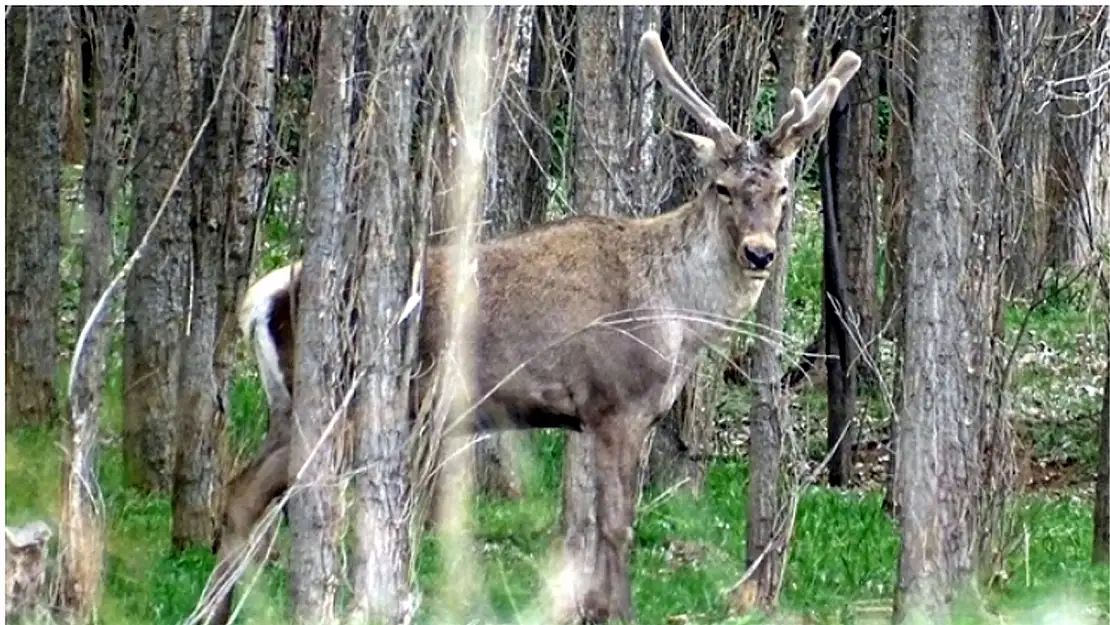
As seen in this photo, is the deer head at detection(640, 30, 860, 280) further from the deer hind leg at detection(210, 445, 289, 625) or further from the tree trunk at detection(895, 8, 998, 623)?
the deer hind leg at detection(210, 445, 289, 625)

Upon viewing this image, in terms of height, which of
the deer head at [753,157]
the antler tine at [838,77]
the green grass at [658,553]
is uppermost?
the antler tine at [838,77]

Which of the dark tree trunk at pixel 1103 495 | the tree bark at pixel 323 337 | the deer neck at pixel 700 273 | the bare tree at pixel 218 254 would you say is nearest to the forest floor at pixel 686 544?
the dark tree trunk at pixel 1103 495

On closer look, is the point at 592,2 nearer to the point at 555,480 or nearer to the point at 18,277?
the point at 555,480

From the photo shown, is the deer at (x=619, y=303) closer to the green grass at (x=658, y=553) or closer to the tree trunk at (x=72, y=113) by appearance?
the green grass at (x=658, y=553)

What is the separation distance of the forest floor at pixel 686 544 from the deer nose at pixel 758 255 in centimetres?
143

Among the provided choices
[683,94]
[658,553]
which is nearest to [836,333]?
[658,553]

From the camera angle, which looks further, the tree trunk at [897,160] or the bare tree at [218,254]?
the tree trunk at [897,160]

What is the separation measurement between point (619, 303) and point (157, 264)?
3231mm

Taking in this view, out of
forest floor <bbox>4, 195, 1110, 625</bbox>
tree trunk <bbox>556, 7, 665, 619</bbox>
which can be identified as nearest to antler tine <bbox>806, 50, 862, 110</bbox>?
tree trunk <bbox>556, 7, 665, 619</bbox>

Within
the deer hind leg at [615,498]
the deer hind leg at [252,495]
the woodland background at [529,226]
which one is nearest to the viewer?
the woodland background at [529,226]

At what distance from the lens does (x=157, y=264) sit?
12477 millimetres

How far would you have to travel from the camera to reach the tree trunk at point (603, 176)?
10266mm

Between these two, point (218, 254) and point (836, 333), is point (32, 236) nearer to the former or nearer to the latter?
point (218, 254)

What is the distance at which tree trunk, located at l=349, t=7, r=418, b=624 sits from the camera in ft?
26.6
